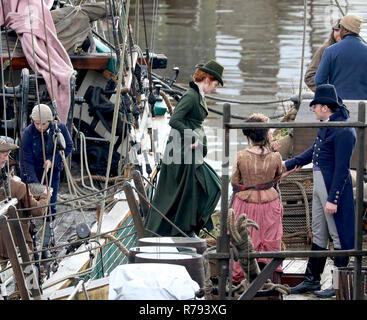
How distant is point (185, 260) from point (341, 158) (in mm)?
1250

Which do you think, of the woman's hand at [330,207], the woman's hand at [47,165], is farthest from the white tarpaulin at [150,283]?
the woman's hand at [47,165]

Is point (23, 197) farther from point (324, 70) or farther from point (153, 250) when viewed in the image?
point (324, 70)

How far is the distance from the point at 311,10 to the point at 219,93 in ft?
34.4

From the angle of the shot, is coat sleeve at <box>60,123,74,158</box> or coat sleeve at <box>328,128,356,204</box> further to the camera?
coat sleeve at <box>60,123,74,158</box>

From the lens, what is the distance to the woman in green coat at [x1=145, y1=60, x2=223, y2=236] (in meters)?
7.57

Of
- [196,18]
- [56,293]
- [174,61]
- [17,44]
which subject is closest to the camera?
[56,293]

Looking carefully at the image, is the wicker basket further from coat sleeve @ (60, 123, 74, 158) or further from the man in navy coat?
coat sleeve @ (60, 123, 74, 158)

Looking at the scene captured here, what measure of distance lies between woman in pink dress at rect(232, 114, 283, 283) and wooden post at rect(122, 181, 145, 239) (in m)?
0.72

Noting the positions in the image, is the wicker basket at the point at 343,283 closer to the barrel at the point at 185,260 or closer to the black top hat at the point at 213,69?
the barrel at the point at 185,260

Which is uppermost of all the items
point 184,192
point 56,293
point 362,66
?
point 362,66

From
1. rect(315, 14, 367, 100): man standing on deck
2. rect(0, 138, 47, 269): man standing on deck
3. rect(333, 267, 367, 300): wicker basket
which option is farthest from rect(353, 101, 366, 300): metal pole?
rect(315, 14, 367, 100): man standing on deck

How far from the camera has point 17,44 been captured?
10.4 m
